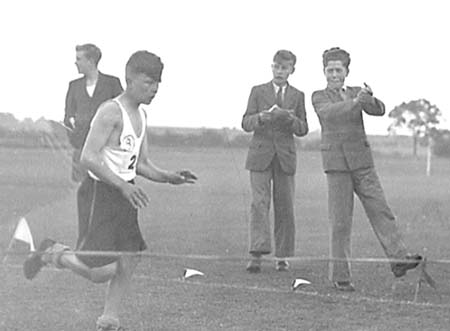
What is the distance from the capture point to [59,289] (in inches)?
335

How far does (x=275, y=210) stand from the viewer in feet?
33.3

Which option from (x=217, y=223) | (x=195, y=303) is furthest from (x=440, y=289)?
(x=217, y=223)

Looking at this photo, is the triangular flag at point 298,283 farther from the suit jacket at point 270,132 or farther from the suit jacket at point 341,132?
the suit jacket at point 270,132

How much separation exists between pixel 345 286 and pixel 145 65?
2563 mm

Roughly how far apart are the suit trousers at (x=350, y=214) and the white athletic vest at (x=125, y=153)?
222 cm

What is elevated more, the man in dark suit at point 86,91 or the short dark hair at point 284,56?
the short dark hair at point 284,56

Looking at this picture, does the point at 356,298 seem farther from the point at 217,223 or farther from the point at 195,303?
the point at 217,223

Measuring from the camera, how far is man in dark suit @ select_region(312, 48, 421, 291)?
8672mm

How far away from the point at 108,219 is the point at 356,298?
2.02m

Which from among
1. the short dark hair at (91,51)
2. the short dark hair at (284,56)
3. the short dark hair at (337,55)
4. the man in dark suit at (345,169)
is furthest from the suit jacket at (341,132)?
the short dark hair at (91,51)

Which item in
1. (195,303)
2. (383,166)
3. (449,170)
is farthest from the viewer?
(449,170)

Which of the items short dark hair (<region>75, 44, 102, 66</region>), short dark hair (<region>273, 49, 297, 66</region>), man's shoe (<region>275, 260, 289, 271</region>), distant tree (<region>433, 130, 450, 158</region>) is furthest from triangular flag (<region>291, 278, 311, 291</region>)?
distant tree (<region>433, 130, 450, 158</region>)

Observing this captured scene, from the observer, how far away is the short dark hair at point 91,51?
30.5ft

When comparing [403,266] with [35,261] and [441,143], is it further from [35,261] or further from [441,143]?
[441,143]
